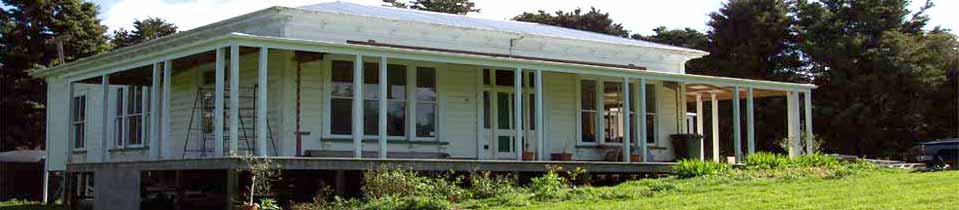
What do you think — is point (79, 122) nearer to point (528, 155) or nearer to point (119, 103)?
point (119, 103)

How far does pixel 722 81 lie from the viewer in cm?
2258

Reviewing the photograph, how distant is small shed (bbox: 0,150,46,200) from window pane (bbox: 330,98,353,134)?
12604 millimetres

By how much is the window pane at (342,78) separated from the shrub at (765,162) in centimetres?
777

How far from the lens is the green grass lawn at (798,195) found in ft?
42.3

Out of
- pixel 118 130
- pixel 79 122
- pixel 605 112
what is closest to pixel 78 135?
pixel 79 122

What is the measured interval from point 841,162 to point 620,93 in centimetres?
481

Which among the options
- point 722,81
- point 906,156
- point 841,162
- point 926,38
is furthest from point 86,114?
point 926,38

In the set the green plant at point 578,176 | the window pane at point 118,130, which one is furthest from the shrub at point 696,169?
the window pane at point 118,130

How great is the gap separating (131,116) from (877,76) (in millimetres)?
26161

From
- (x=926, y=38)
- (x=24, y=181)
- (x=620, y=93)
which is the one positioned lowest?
(x=24, y=181)

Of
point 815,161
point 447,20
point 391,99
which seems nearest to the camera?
point 391,99

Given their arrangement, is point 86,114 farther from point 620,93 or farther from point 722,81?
point 722,81

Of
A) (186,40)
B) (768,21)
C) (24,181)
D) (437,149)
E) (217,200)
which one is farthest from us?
(768,21)

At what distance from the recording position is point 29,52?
38688 mm
